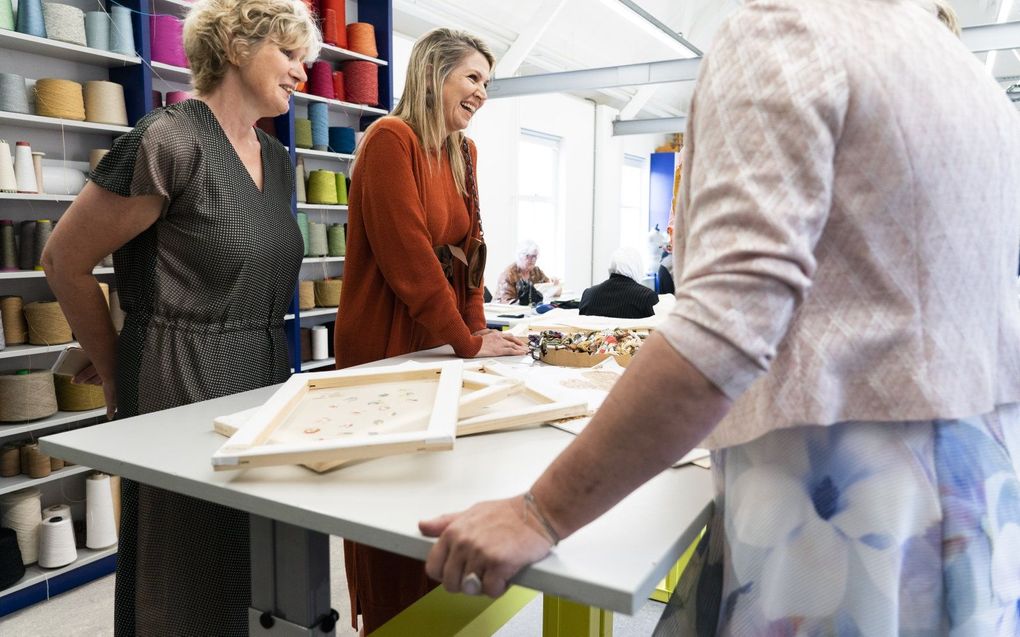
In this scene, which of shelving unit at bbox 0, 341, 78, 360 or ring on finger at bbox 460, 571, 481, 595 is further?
shelving unit at bbox 0, 341, 78, 360

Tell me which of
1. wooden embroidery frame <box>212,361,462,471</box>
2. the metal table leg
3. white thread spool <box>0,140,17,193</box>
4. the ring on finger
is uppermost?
white thread spool <box>0,140,17,193</box>

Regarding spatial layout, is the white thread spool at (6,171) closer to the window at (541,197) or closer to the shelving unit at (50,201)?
the shelving unit at (50,201)

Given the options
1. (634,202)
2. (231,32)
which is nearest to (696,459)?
(231,32)

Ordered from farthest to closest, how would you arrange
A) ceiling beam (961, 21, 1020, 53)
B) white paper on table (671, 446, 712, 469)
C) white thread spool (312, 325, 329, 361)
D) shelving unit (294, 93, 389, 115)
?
ceiling beam (961, 21, 1020, 53) < white thread spool (312, 325, 329, 361) < shelving unit (294, 93, 389, 115) < white paper on table (671, 446, 712, 469)

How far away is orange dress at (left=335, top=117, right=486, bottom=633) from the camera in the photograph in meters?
1.57

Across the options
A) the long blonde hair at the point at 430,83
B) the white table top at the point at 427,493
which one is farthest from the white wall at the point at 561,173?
the white table top at the point at 427,493

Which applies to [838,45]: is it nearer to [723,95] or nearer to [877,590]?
[723,95]

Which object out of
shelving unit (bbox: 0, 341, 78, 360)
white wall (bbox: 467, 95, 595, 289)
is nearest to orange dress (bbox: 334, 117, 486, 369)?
shelving unit (bbox: 0, 341, 78, 360)

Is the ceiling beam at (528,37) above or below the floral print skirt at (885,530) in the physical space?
above

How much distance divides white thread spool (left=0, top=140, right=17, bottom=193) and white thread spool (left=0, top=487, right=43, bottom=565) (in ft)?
3.37

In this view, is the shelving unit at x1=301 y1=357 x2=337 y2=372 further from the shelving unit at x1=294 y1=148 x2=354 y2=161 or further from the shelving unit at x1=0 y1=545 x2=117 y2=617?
the shelving unit at x1=0 y1=545 x2=117 y2=617

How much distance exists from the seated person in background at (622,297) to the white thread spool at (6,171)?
7.94 feet

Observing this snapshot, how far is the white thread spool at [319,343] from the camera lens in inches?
159

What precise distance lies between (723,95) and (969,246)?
0.82ft
